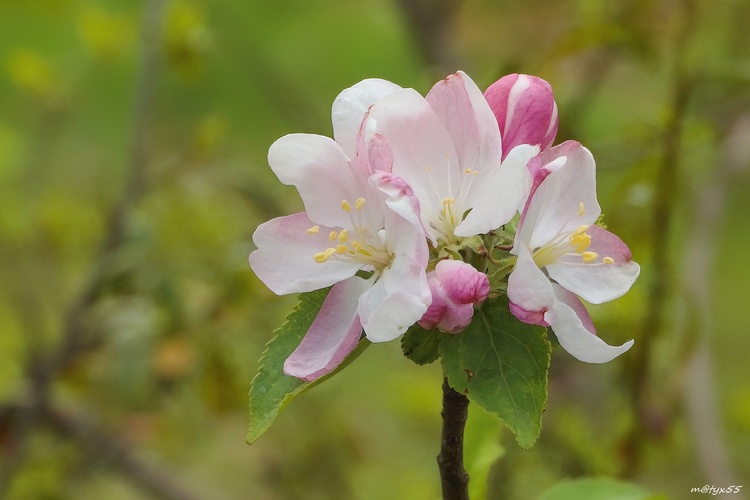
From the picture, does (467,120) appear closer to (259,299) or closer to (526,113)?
(526,113)

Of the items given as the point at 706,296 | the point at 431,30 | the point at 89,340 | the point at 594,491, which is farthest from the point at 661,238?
the point at 431,30

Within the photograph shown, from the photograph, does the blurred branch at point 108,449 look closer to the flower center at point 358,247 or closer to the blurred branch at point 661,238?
the blurred branch at point 661,238

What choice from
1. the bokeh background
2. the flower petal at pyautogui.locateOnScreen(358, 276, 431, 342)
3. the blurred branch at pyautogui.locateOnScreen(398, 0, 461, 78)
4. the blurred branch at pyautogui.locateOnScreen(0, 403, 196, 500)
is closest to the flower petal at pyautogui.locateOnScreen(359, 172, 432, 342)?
the flower petal at pyautogui.locateOnScreen(358, 276, 431, 342)

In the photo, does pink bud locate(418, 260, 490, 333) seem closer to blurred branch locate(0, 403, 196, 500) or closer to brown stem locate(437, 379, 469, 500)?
brown stem locate(437, 379, 469, 500)

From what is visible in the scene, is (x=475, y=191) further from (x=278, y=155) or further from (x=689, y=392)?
(x=689, y=392)

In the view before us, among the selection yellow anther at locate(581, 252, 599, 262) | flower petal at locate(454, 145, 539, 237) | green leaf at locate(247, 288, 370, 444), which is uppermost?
flower petal at locate(454, 145, 539, 237)

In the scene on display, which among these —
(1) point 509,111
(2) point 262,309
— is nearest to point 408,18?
(2) point 262,309
